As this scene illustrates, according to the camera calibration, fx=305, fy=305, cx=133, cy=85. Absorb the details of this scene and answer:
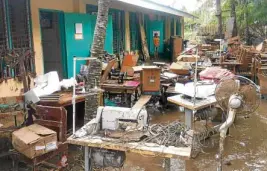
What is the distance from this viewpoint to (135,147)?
337cm

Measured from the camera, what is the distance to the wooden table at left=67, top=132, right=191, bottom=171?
10.5 ft

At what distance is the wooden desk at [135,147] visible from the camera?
3.22 metres

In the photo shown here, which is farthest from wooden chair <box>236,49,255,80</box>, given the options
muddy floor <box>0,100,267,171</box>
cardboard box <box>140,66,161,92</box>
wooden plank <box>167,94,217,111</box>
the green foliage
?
the green foliage

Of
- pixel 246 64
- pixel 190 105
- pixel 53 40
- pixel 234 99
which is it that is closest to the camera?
pixel 234 99

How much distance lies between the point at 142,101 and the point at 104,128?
3162 millimetres

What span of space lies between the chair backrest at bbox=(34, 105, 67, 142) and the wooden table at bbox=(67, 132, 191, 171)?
908 millimetres

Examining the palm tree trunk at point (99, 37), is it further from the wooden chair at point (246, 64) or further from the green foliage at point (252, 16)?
the green foliage at point (252, 16)

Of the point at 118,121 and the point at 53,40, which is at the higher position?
the point at 53,40

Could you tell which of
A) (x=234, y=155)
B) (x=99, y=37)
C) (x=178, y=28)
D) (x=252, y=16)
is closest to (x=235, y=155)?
(x=234, y=155)

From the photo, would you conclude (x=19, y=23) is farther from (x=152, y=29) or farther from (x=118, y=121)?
(x=152, y=29)

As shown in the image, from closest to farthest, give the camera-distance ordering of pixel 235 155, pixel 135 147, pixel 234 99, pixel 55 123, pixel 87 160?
pixel 135 147 → pixel 87 160 → pixel 234 99 → pixel 55 123 → pixel 235 155

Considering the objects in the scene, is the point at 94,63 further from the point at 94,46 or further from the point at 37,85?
the point at 37,85

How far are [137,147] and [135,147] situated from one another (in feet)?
0.07

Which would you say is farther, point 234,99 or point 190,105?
point 190,105
